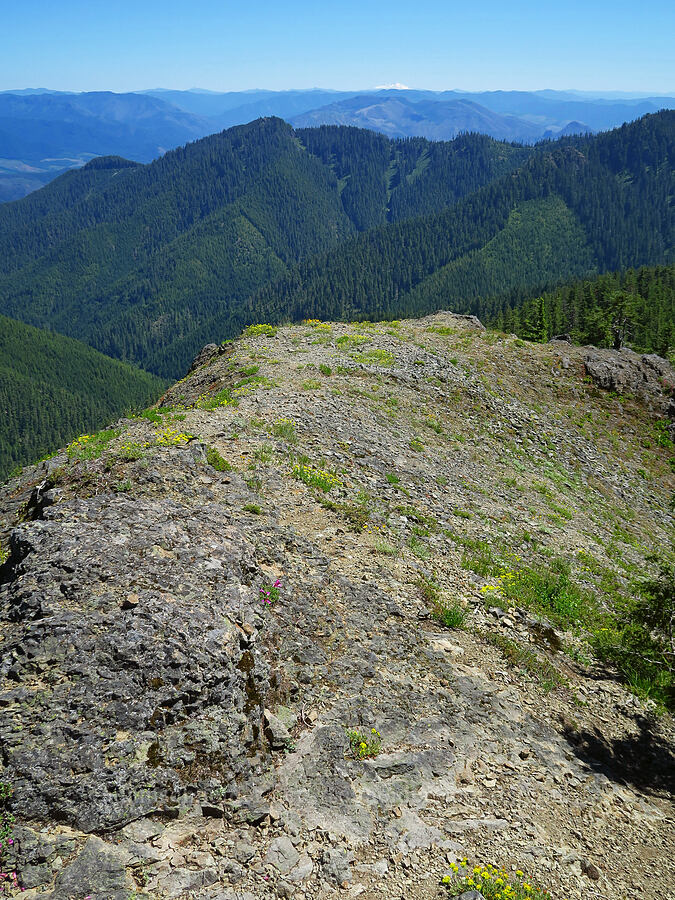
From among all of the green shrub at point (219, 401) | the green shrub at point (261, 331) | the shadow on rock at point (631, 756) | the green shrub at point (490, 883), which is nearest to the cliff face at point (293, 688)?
the shadow on rock at point (631, 756)

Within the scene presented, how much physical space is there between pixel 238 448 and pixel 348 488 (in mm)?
4934

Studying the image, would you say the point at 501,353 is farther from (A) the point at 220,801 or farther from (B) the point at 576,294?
(B) the point at 576,294

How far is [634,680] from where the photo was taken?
51.4 ft

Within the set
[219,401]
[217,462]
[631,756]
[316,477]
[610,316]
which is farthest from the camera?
[610,316]

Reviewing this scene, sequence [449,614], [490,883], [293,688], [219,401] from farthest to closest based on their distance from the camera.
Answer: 1. [219,401]
2. [449,614]
3. [293,688]
4. [490,883]

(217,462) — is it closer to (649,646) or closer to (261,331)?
(649,646)

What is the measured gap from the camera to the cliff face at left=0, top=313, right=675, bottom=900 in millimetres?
8547

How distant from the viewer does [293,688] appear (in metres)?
11.8

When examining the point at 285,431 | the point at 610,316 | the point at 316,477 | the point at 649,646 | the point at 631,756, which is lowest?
the point at 631,756

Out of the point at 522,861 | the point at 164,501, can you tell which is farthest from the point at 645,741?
the point at 164,501

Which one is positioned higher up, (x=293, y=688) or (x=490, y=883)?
(x=293, y=688)

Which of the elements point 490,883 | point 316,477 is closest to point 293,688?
point 490,883

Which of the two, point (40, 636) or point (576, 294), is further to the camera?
point (576, 294)

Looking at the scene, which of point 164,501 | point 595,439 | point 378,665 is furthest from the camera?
point 595,439
